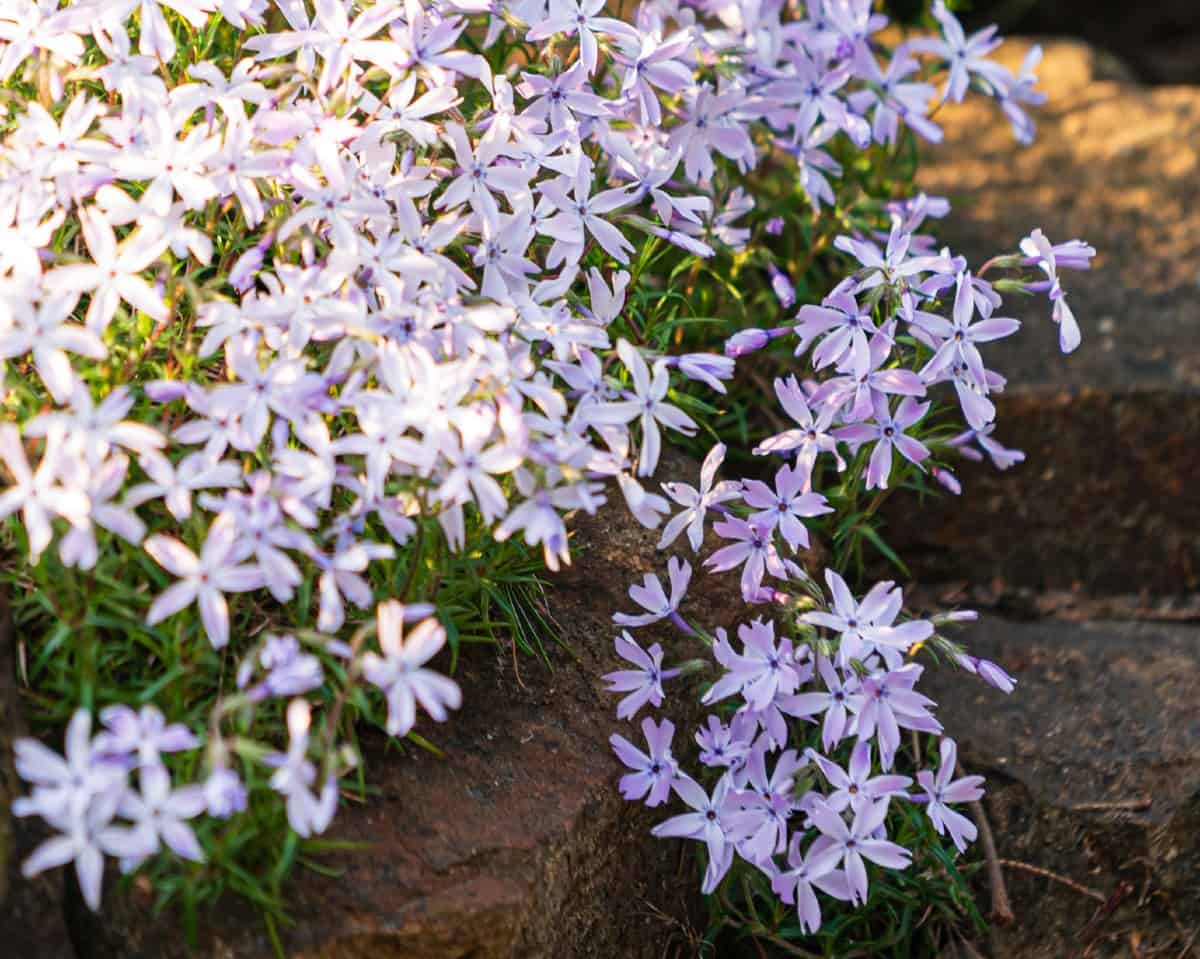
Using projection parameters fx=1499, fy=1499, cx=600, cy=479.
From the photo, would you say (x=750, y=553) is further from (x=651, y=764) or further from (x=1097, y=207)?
(x=1097, y=207)

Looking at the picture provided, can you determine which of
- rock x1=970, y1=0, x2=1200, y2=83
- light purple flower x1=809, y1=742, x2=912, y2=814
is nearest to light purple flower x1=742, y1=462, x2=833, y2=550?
light purple flower x1=809, y1=742, x2=912, y2=814

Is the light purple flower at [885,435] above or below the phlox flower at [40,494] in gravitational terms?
below

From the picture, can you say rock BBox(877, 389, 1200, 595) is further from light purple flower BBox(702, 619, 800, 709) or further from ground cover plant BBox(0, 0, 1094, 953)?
light purple flower BBox(702, 619, 800, 709)

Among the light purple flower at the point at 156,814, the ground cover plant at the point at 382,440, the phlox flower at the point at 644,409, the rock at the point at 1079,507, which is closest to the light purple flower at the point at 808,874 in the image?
the ground cover plant at the point at 382,440

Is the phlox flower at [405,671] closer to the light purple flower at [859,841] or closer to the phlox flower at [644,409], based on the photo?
the phlox flower at [644,409]

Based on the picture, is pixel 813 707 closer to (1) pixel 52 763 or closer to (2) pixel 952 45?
(1) pixel 52 763

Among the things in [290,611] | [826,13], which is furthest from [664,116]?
[290,611]
